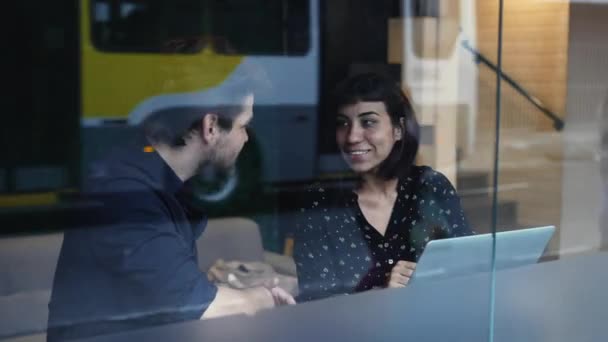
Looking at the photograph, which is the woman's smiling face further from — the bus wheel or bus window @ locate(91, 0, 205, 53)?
bus window @ locate(91, 0, 205, 53)

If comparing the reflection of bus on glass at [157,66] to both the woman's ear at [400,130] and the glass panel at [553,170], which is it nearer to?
the glass panel at [553,170]

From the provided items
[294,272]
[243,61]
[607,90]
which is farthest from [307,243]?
[243,61]

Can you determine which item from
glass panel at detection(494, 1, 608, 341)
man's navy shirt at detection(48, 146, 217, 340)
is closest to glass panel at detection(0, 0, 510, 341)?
man's navy shirt at detection(48, 146, 217, 340)

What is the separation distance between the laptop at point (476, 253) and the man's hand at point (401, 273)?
2 cm

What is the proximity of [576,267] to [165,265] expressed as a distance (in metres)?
1.47

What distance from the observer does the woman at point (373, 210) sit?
2.40 meters

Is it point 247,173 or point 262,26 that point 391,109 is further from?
point 247,173

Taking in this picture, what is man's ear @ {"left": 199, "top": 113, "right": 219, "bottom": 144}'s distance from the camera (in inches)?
82.5

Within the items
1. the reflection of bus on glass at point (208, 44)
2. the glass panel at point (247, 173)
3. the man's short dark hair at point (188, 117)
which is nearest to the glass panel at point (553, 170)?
the glass panel at point (247, 173)

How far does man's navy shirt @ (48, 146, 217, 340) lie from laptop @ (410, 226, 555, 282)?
2.36 feet

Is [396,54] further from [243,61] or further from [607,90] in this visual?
[607,90]

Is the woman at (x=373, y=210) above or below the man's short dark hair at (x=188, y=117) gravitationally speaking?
below

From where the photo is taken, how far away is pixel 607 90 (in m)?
3.79

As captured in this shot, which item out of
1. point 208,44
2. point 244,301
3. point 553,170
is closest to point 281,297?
point 244,301
